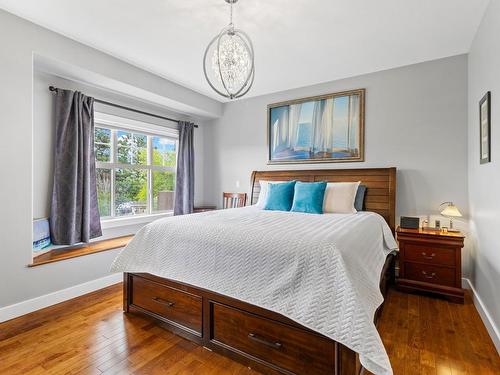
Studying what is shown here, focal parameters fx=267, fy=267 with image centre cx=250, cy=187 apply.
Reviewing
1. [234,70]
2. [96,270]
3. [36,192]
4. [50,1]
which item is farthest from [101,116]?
[234,70]

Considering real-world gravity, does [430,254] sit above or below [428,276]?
above

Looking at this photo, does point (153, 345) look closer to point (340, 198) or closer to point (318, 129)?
point (340, 198)

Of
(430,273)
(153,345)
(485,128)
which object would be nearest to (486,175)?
(485,128)

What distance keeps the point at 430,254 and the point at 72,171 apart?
12.9 feet

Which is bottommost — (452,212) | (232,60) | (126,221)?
(126,221)

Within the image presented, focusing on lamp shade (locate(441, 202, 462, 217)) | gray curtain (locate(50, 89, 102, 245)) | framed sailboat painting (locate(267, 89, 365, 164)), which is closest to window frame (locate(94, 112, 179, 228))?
gray curtain (locate(50, 89, 102, 245))

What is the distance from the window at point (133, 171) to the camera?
3.55m

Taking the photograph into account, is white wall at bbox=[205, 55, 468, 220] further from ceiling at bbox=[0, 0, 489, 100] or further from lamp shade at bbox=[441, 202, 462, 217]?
lamp shade at bbox=[441, 202, 462, 217]

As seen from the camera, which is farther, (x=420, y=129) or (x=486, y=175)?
(x=420, y=129)

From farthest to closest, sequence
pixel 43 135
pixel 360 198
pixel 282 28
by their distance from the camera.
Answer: pixel 360 198 < pixel 43 135 < pixel 282 28

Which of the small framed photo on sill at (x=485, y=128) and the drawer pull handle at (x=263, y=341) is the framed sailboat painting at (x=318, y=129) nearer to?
the small framed photo on sill at (x=485, y=128)

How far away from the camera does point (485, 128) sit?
7.35 feet

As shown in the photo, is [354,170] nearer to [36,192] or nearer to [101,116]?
[101,116]

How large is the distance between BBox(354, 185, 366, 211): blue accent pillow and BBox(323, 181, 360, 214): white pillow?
14 centimetres
